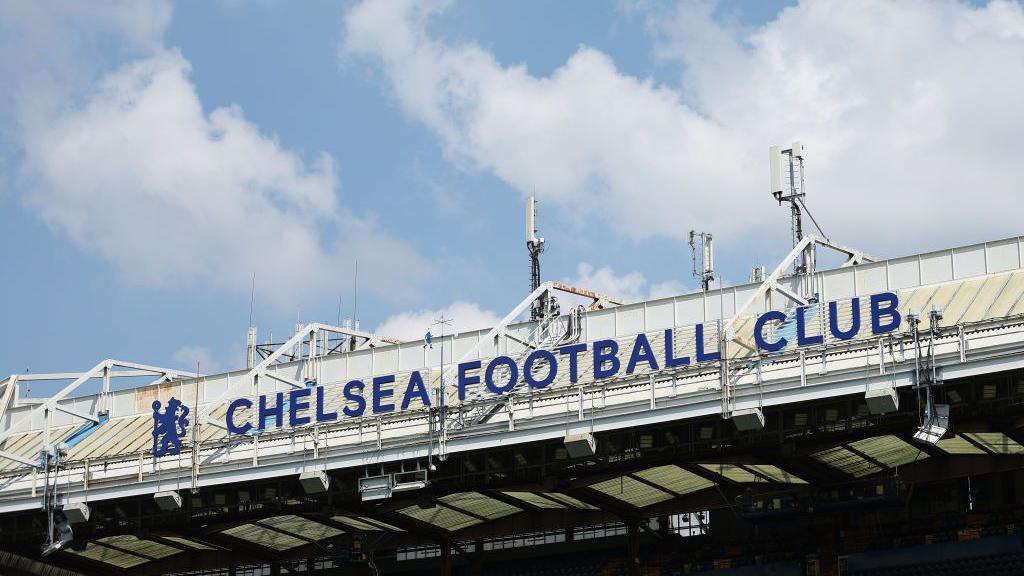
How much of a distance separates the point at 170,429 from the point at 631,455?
15.2 meters

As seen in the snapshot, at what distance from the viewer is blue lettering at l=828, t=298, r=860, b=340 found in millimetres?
39656

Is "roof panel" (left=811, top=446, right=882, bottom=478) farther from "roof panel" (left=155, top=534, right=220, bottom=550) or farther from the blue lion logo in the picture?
"roof panel" (left=155, top=534, right=220, bottom=550)

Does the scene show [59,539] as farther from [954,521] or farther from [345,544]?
[954,521]

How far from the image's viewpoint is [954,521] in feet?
155

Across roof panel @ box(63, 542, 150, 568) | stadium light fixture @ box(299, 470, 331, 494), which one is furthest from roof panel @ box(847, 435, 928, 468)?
roof panel @ box(63, 542, 150, 568)

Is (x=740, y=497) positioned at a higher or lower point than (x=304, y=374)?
lower

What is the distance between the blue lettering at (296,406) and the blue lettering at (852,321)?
1649cm

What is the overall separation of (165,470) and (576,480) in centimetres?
1299


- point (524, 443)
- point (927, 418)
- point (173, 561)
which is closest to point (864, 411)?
point (927, 418)

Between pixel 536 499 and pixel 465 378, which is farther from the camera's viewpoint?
pixel 536 499

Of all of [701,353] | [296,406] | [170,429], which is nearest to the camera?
[701,353]

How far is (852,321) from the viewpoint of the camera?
131ft

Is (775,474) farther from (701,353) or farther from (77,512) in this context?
(77,512)

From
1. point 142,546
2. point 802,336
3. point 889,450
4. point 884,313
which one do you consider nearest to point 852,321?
point 884,313
